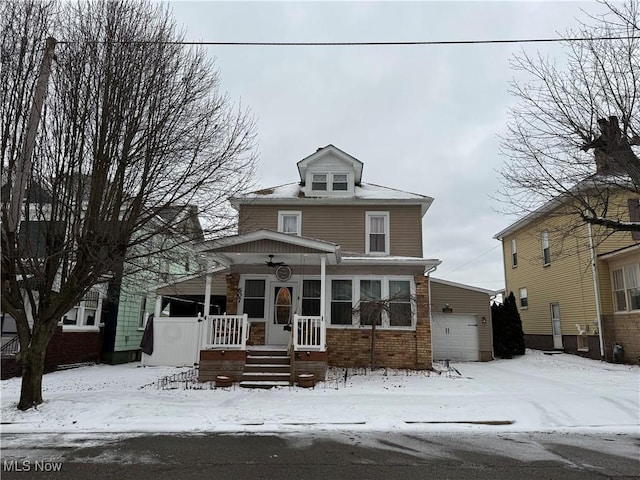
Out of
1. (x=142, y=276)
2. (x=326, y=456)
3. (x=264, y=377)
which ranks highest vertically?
(x=142, y=276)

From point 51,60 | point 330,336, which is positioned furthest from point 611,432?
point 51,60

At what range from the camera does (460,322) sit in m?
18.1

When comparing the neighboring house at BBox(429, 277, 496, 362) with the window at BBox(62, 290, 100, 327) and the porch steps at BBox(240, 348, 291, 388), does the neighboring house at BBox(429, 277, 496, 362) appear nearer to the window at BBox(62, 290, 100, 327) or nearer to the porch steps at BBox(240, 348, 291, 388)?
the porch steps at BBox(240, 348, 291, 388)

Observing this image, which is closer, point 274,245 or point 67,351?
point 274,245

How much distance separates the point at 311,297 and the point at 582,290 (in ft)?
37.3

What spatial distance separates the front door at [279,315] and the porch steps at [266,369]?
1429 millimetres

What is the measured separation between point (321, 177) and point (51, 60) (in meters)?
10.2

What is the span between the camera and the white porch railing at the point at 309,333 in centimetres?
1195

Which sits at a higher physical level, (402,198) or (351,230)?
(402,198)

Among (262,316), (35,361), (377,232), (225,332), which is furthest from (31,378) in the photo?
(377,232)

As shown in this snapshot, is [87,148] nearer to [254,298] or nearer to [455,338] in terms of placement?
[254,298]

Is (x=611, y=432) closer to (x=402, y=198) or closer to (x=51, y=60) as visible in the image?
(x=402, y=198)

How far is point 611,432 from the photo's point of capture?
731 centimetres

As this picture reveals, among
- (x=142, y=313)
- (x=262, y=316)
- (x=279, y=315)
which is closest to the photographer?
(x=279, y=315)
